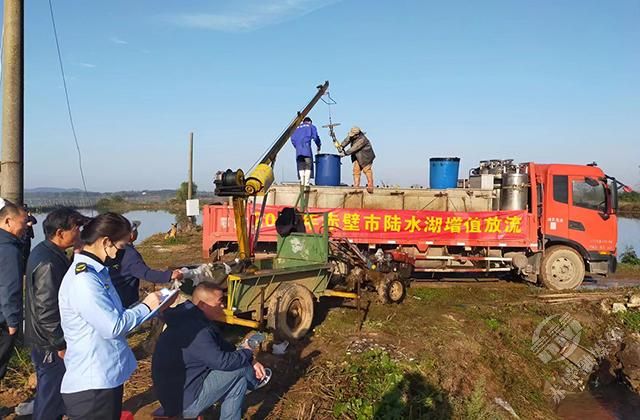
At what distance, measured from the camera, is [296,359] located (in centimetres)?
610

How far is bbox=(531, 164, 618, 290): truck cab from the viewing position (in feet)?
35.7

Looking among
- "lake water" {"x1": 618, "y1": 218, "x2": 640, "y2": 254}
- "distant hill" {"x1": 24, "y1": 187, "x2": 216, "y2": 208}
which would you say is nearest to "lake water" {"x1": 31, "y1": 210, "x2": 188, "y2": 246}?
"distant hill" {"x1": 24, "y1": 187, "x2": 216, "y2": 208}

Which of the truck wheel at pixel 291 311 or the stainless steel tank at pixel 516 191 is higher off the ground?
the stainless steel tank at pixel 516 191

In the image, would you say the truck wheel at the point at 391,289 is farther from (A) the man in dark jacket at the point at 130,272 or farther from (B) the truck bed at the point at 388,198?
(A) the man in dark jacket at the point at 130,272

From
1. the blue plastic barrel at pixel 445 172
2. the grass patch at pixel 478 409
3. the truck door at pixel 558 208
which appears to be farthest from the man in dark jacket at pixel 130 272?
the truck door at pixel 558 208

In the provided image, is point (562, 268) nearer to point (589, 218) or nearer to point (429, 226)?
point (589, 218)

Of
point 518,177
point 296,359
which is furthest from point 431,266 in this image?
point 296,359

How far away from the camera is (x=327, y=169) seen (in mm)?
11508

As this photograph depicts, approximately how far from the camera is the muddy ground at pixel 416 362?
5.09 meters

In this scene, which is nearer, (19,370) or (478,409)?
(478,409)

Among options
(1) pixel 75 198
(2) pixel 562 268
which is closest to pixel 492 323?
(2) pixel 562 268

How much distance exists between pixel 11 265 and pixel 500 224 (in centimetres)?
957

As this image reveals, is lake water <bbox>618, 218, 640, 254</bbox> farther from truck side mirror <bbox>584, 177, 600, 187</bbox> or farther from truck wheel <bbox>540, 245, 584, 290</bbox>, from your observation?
truck side mirror <bbox>584, 177, 600, 187</bbox>

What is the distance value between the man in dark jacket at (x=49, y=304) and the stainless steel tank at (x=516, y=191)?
9.69 meters
